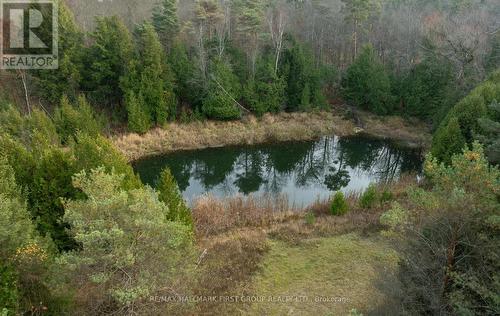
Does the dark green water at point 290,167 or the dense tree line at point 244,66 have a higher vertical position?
the dense tree line at point 244,66

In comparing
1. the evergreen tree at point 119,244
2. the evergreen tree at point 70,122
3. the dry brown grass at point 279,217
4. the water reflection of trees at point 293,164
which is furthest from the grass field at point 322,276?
the evergreen tree at point 70,122

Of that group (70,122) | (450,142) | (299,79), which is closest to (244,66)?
(299,79)

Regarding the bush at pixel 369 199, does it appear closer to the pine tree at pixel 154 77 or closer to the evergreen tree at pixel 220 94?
the evergreen tree at pixel 220 94

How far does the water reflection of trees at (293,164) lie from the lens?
20.1m

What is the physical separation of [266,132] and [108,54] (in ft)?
38.1

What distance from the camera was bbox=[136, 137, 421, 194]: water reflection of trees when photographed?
20078 mm

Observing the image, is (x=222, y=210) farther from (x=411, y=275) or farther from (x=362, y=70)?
(x=362, y=70)

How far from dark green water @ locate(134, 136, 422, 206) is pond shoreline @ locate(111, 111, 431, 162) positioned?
0.68m

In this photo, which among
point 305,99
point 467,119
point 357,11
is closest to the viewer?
point 467,119

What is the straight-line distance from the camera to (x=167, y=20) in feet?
85.3

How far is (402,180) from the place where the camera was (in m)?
17.5

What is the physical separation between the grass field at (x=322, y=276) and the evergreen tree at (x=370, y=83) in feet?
56.9

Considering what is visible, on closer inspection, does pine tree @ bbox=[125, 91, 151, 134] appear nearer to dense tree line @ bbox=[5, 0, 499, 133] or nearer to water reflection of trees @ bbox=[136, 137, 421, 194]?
dense tree line @ bbox=[5, 0, 499, 133]

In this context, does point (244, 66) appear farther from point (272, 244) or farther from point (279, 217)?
point (272, 244)
